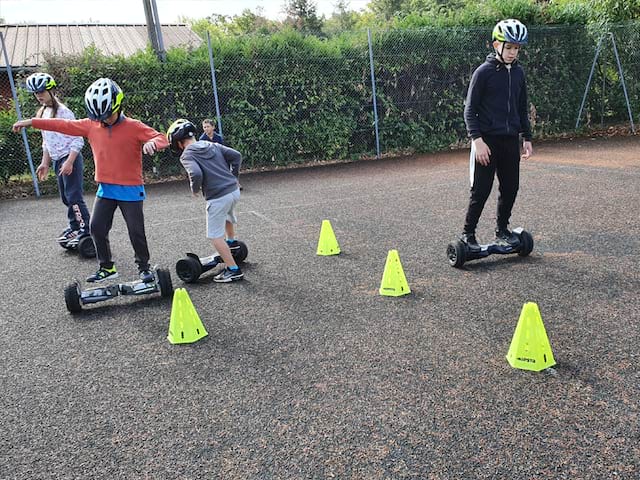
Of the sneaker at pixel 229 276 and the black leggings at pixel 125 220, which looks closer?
the black leggings at pixel 125 220

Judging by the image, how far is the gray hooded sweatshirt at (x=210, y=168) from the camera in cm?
509

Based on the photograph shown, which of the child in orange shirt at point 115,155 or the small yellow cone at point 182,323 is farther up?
the child in orange shirt at point 115,155

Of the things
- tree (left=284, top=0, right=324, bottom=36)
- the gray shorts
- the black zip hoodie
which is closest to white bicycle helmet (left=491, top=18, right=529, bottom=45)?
the black zip hoodie

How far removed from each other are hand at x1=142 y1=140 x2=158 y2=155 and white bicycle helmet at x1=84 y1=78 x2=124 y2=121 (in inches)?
15.8

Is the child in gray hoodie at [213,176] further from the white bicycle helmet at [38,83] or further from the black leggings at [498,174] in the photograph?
the black leggings at [498,174]

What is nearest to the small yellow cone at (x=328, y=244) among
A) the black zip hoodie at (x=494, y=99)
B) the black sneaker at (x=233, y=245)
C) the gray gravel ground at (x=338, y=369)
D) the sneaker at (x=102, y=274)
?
the gray gravel ground at (x=338, y=369)

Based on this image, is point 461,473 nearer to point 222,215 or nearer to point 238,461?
point 238,461

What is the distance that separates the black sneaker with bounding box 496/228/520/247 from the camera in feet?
18.2

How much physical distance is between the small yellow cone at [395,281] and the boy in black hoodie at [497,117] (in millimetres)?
1022

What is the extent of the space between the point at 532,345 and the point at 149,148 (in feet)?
11.2

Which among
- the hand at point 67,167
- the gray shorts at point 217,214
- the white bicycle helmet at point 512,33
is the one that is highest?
the white bicycle helmet at point 512,33

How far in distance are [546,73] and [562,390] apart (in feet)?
45.5

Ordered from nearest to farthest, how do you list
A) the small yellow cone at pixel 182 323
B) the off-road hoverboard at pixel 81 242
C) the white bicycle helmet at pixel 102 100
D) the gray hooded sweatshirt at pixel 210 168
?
the small yellow cone at pixel 182 323 → the white bicycle helmet at pixel 102 100 → the gray hooded sweatshirt at pixel 210 168 → the off-road hoverboard at pixel 81 242

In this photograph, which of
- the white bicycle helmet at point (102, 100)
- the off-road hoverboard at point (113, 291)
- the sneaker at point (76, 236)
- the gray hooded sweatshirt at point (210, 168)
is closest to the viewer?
the white bicycle helmet at point (102, 100)
